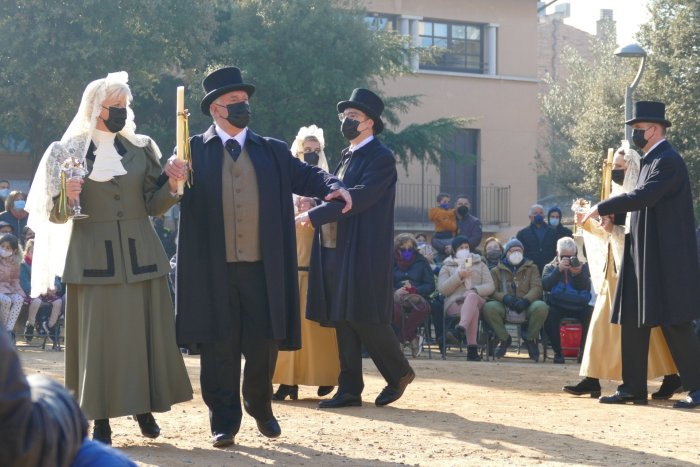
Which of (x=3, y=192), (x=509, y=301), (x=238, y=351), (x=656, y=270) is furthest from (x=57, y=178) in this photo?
(x=3, y=192)

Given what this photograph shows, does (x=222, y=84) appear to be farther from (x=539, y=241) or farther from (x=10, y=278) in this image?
(x=539, y=241)

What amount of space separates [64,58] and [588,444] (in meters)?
17.2

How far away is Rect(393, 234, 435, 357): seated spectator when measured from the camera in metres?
14.4

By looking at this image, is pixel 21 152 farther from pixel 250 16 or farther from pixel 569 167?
pixel 569 167

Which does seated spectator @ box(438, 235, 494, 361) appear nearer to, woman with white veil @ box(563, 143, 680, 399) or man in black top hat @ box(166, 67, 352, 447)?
woman with white veil @ box(563, 143, 680, 399)

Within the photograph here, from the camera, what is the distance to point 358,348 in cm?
907

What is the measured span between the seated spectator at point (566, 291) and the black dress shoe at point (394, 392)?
5.59 metres

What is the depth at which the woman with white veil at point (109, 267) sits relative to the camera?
281 inches

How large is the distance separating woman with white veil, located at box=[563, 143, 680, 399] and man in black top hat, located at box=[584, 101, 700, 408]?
0.26 meters

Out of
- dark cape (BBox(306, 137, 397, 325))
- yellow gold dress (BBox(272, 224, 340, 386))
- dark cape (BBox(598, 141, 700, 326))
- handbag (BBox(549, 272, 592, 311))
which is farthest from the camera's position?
handbag (BBox(549, 272, 592, 311))

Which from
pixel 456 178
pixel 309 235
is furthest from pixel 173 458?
pixel 456 178

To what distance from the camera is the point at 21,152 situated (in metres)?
30.2

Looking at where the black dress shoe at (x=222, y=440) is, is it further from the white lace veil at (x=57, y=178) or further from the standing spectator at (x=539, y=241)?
the standing spectator at (x=539, y=241)

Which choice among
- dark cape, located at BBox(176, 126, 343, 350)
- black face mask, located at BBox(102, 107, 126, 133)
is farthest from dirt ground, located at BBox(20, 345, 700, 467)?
black face mask, located at BBox(102, 107, 126, 133)
